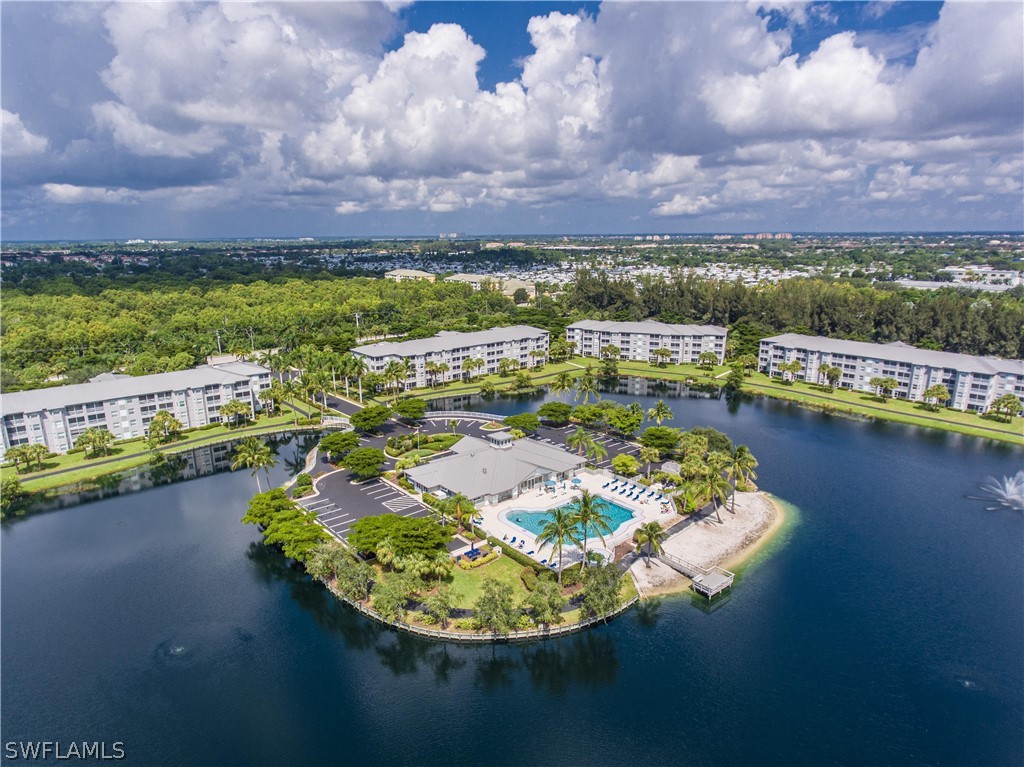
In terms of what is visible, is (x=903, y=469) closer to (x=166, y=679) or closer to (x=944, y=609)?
(x=944, y=609)

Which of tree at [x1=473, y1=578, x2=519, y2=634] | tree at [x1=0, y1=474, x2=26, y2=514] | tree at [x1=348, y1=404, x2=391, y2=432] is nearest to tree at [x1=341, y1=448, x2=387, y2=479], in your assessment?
tree at [x1=348, y1=404, x2=391, y2=432]

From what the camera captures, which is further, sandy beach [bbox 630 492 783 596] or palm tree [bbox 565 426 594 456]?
palm tree [bbox 565 426 594 456]

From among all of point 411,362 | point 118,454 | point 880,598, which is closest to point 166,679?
point 118,454

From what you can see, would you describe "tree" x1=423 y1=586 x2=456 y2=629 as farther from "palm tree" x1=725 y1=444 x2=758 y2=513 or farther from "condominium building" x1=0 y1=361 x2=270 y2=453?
"condominium building" x1=0 y1=361 x2=270 y2=453

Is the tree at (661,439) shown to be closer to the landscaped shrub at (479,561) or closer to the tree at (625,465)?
the tree at (625,465)

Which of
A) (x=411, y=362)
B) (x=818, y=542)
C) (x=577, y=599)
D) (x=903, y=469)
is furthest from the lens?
(x=411, y=362)

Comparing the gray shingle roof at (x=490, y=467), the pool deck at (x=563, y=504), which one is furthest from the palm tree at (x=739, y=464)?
the gray shingle roof at (x=490, y=467)

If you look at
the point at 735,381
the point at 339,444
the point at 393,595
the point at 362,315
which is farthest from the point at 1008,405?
A: the point at 362,315
